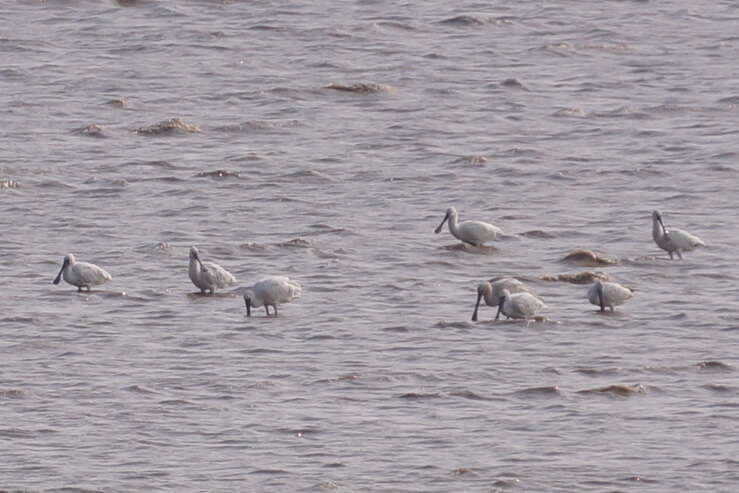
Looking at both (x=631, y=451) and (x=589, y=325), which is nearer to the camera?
(x=631, y=451)

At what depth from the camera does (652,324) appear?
24969 mm

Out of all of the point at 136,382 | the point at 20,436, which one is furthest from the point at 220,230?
the point at 20,436

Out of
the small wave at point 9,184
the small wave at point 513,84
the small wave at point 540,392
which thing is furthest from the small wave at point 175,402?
the small wave at point 513,84

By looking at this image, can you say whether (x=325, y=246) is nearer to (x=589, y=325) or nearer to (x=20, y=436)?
(x=589, y=325)

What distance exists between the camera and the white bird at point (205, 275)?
26.3 metres

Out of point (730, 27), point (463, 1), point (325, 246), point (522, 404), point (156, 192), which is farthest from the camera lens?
point (463, 1)

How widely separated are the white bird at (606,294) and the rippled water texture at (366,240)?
179mm

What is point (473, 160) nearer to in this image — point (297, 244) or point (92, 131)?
point (297, 244)

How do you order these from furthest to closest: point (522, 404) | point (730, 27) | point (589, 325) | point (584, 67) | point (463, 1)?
1. point (463, 1)
2. point (730, 27)
3. point (584, 67)
4. point (589, 325)
5. point (522, 404)

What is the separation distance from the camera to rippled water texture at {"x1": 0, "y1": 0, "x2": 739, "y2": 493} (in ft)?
66.7

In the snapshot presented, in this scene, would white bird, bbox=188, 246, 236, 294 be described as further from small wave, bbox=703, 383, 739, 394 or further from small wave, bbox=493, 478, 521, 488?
small wave, bbox=493, 478, 521, 488

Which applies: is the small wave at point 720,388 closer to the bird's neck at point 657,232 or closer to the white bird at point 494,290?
the white bird at point 494,290

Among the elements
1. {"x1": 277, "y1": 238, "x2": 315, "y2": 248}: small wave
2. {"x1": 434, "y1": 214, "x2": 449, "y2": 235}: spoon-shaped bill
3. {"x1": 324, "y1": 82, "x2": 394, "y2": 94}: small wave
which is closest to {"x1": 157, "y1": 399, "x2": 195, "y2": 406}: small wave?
{"x1": 277, "y1": 238, "x2": 315, "y2": 248}: small wave

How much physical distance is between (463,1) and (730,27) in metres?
6.15
